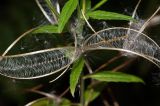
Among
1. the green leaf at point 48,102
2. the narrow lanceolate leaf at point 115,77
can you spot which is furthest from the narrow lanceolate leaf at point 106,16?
the green leaf at point 48,102

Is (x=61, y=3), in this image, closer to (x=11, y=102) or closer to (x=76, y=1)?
(x=76, y=1)

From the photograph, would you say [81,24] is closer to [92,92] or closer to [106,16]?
[106,16]

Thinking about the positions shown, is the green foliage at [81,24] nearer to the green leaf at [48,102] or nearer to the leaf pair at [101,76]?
the leaf pair at [101,76]

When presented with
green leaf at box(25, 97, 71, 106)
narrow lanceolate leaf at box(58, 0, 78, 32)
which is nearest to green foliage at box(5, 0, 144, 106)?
narrow lanceolate leaf at box(58, 0, 78, 32)

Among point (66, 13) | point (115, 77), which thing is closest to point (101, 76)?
point (115, 77)

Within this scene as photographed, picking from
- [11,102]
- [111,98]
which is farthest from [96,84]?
[11,102]
